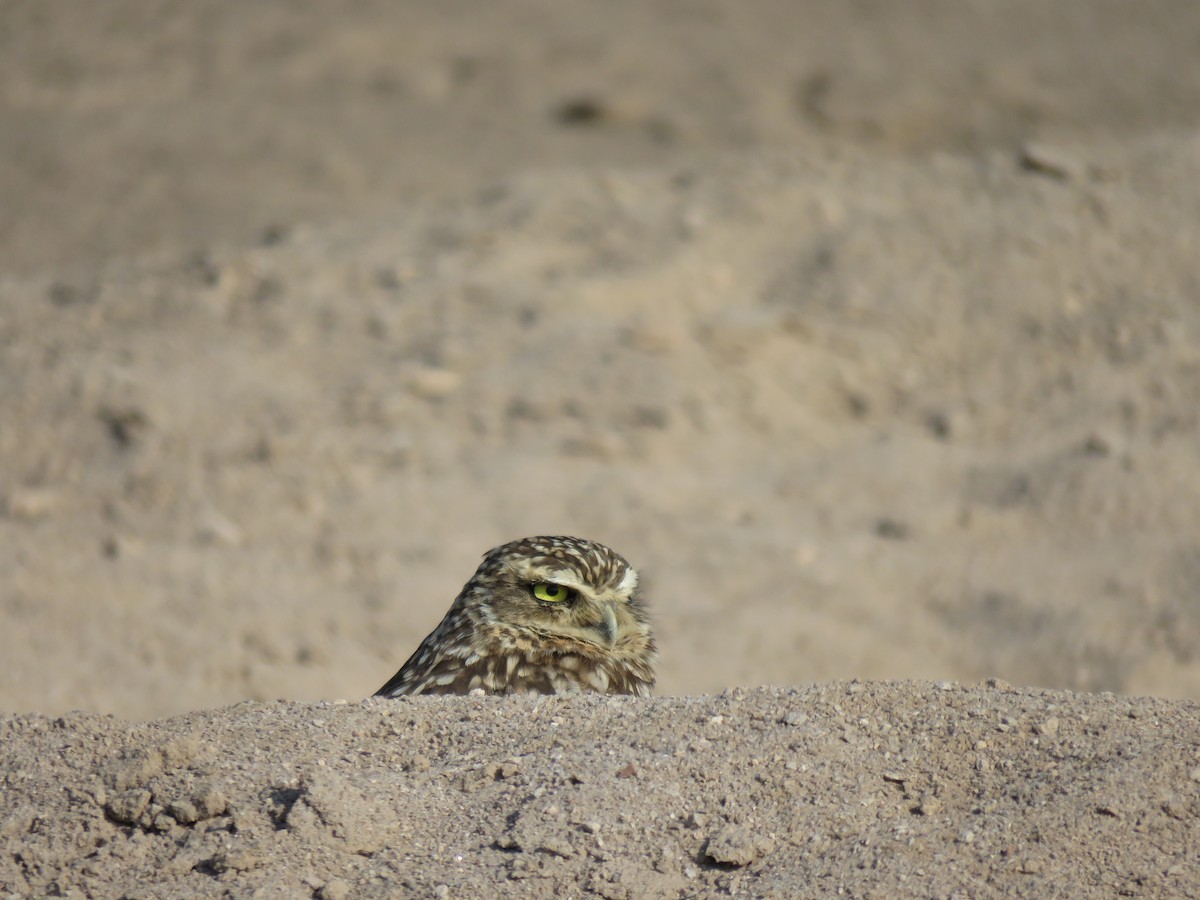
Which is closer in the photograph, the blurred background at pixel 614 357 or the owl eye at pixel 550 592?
the owl eye at pixel 550 592

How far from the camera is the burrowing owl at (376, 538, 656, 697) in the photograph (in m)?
4.77

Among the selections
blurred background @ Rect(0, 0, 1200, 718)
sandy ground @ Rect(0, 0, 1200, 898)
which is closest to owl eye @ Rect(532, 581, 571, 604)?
sandy ground @ Rect(0, 0, 1200, 898)

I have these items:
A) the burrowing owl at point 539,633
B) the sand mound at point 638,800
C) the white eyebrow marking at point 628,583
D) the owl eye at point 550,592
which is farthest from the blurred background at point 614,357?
the sand mound at point 638,800

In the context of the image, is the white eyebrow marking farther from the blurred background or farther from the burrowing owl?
the blurred background

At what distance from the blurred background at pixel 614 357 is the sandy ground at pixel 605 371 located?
3cm

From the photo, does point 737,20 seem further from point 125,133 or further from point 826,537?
point 826,537

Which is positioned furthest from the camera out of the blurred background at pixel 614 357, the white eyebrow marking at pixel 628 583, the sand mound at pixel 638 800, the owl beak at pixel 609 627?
the blurred background at pixel 614 357

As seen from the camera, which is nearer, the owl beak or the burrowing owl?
the burrowing owl

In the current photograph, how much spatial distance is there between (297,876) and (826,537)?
Answer: 6.79 m

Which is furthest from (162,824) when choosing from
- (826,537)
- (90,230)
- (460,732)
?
(90,230)

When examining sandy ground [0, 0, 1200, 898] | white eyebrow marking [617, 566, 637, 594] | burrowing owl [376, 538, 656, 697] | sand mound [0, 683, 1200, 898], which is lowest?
sand mound [0, 683, 1200, 898]

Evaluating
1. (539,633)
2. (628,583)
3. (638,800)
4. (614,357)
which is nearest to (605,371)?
(614,357)

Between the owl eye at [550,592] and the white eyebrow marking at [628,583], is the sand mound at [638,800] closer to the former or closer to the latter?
the owl eye at [550,592]

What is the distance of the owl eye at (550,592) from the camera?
16.4 ft
